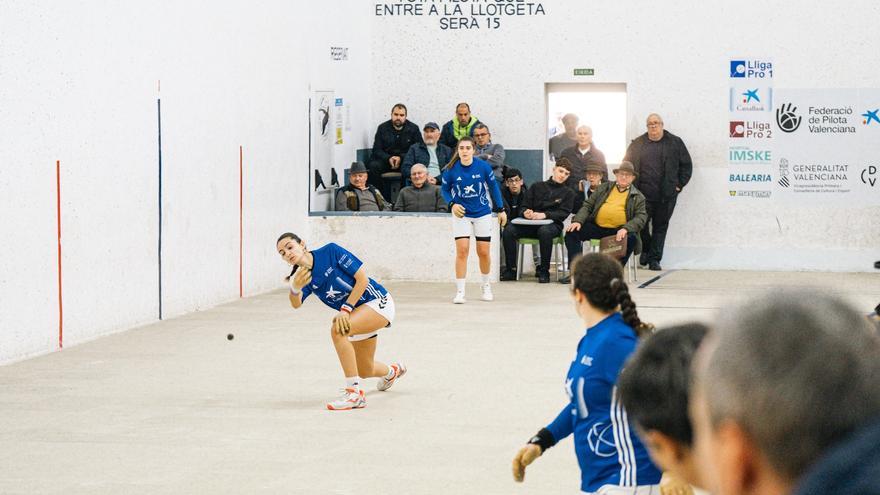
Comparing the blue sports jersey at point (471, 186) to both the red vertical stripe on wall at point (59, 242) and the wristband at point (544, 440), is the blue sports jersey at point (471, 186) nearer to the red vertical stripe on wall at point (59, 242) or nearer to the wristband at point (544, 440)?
the red vertical stripe on wall at point (59, 242)

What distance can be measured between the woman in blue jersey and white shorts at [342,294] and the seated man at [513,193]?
820cm

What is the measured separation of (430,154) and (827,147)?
523 centimetres

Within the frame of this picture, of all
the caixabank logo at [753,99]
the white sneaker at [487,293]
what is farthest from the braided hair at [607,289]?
the caixabank logo at [753,99]

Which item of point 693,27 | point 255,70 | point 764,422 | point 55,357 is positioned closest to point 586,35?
point 693,27

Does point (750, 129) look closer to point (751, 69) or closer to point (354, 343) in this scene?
point (751, 69)

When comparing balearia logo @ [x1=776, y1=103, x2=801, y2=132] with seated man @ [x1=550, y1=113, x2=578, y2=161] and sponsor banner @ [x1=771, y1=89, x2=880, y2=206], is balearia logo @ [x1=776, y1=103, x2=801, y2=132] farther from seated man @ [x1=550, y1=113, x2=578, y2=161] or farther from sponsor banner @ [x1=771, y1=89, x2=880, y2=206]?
seated man @ [x1=550, y1=113, x2=578, y2=161]

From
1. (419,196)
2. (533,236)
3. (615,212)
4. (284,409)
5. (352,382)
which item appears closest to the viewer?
(352,382)

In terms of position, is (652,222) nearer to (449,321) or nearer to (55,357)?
(449,321)

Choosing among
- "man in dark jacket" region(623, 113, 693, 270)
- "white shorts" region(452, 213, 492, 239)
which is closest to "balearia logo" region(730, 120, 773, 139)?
"man in dark jacket" region(623, 113, 693, 270)

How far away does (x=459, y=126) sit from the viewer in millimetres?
18297

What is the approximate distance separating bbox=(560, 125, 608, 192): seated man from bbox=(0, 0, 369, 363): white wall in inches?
134

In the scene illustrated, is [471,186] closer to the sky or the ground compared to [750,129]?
closer to the ground

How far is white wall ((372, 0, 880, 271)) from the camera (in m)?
18.1

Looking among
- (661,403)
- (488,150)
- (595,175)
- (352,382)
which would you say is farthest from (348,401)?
(488,150)
